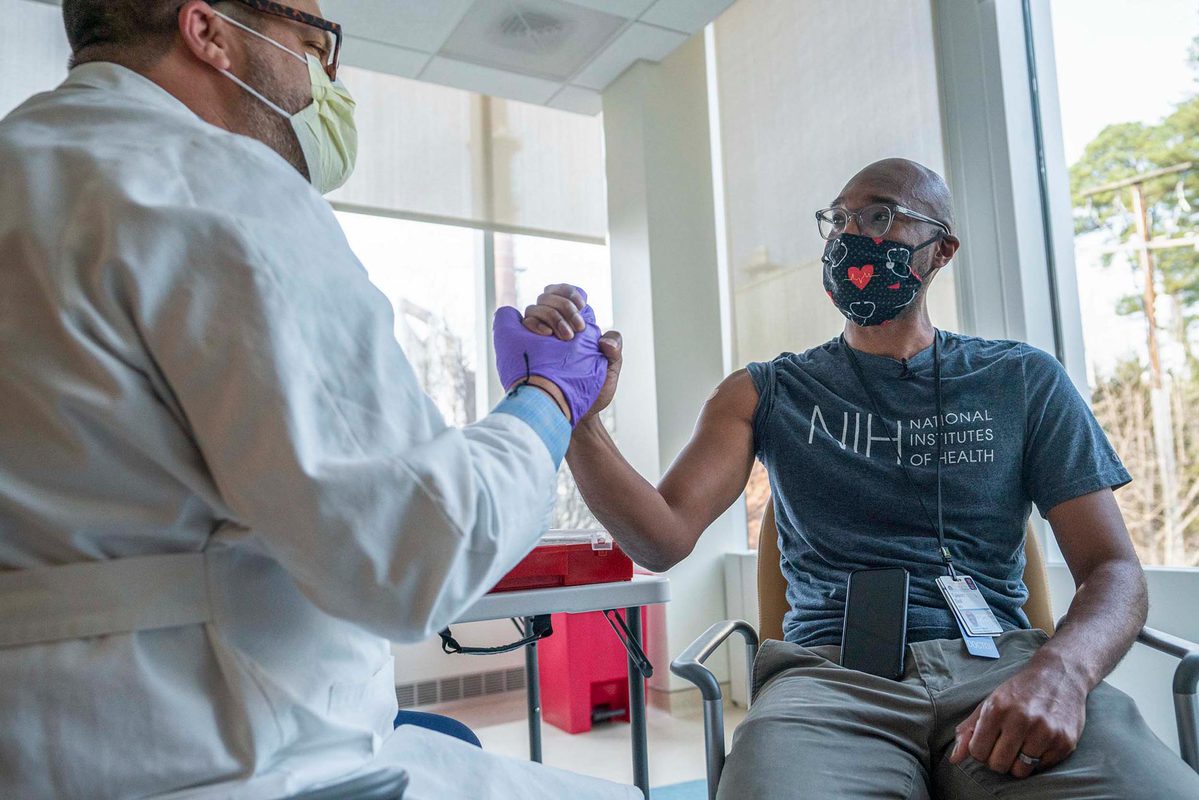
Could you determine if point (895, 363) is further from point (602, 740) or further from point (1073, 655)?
point (602, 740)

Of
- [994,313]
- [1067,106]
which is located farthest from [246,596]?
[1067,106]

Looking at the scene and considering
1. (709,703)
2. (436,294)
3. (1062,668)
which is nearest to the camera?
(1062,668)

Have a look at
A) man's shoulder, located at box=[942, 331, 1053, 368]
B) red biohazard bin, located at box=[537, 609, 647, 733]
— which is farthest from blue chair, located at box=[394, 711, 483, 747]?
red biohazard bin, located at box=[537, 609, 647, 733]

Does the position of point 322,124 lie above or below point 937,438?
above

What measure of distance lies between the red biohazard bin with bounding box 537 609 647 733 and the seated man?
184cm

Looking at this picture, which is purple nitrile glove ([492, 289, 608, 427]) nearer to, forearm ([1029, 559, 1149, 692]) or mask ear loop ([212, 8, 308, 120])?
mask ear loop ([212, 8, 308, 120])

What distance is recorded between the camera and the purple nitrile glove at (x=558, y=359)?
891 mm

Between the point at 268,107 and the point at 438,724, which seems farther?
the point at 438,724

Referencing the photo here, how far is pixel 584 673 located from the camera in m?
3.35

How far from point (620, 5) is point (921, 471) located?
262 cm

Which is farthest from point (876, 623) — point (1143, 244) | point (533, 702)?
point (1143, 244)

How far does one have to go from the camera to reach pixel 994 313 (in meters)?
2.45

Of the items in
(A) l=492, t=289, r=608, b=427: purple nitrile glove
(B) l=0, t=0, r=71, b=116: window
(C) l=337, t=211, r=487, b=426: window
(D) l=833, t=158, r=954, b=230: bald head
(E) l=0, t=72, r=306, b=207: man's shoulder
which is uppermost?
(B) l=0, t=0, r=71, b=116: window

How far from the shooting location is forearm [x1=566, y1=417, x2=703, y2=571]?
57.9 inches
